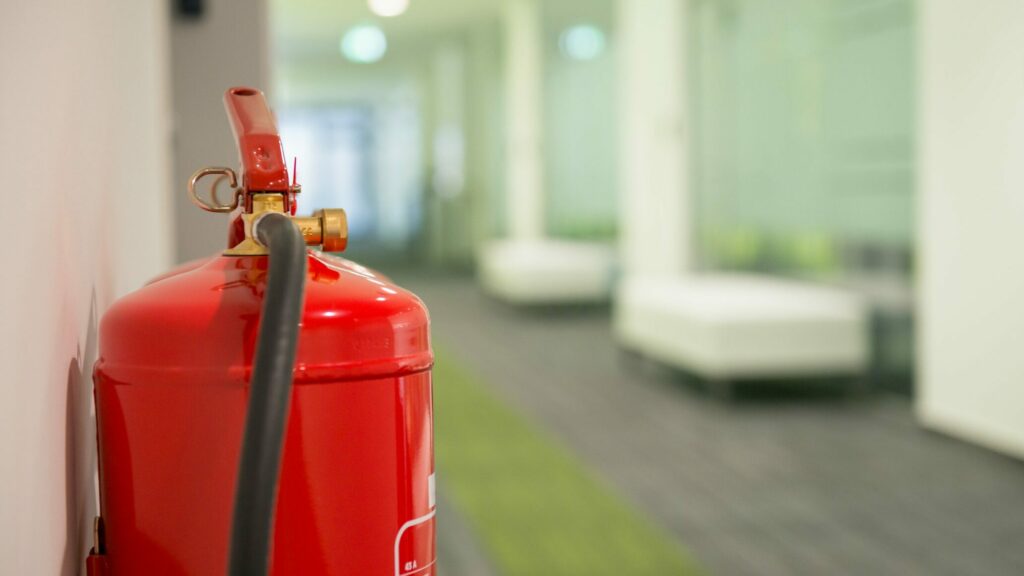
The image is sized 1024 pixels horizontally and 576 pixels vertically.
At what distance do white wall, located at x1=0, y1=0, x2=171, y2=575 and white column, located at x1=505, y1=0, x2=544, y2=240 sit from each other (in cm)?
911

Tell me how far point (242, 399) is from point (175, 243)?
8.11ft

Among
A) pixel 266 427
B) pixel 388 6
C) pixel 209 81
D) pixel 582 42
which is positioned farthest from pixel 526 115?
pixel 266 427

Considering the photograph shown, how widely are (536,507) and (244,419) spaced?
8.52 feet

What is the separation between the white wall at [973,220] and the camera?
11.9ft

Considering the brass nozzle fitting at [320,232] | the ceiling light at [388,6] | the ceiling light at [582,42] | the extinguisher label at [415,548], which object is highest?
the ceiling light at [388,6]

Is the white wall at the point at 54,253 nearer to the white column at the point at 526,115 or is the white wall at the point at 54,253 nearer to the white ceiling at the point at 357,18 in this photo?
the white column at the point at 526,115

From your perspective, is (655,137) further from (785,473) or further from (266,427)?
(266,427)

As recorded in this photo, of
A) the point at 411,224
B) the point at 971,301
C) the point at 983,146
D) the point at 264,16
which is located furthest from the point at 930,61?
the point at 411,224

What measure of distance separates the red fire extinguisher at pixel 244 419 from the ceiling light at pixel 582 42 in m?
8.75

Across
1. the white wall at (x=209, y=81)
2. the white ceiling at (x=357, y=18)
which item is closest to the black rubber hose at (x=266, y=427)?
the white wall at (x=209, y=81)

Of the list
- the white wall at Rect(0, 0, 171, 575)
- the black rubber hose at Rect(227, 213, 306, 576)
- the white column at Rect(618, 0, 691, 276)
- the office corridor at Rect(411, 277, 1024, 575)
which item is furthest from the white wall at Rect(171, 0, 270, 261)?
the white column at Rect(618, 0, 691, 276)

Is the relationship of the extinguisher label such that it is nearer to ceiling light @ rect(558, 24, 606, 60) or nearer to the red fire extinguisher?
the red fire extinguisher

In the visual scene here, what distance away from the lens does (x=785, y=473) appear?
3.62 metres

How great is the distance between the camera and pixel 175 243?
10.3ft
